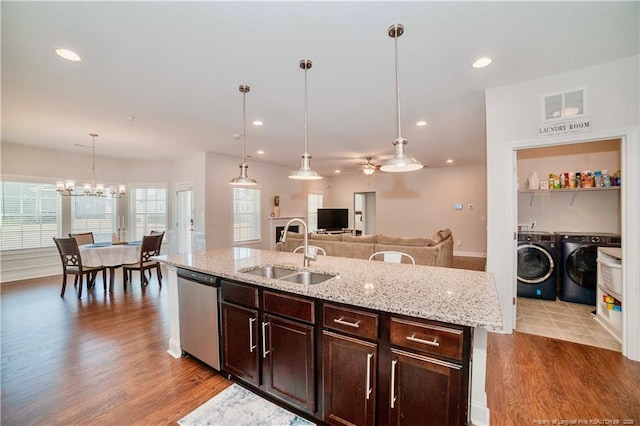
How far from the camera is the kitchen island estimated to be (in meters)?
1.31

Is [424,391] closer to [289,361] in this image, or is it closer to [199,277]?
[289,361]

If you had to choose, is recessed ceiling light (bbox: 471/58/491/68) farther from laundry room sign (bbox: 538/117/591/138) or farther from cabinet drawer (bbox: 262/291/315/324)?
cabinet drawer (bbox: 262/291/315/324)

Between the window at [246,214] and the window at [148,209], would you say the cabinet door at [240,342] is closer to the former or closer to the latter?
the window at [246,214]

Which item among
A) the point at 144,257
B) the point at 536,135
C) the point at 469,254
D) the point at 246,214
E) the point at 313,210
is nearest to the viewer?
the point at 536,135

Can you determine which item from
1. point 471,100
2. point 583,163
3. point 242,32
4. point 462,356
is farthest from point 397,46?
point 583,163

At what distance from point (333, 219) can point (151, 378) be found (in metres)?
7.36

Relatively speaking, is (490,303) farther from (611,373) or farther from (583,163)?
(583,163)

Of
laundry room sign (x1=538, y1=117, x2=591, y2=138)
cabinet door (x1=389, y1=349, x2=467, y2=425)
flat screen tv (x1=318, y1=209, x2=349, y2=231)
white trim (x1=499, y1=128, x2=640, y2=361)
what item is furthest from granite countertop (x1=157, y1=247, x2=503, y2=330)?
flat screen tv (x1=318, y1=209, x2=349, y2=231)

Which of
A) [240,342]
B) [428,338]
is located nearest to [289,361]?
[240,342]

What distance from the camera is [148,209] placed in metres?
6.99

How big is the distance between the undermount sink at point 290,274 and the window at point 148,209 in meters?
5.85

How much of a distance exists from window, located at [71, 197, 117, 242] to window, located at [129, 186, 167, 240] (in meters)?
0.44

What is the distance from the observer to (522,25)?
1.90 meters

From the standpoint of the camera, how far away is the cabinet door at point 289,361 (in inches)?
66.2
